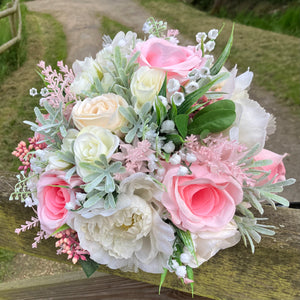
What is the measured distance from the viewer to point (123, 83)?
682mm

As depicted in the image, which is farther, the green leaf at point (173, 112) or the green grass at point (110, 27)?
the green grass at point (110, 27)

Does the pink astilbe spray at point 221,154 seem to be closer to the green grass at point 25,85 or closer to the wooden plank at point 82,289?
the wooden plank at point 82,289

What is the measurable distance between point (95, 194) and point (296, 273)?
1.71 ft

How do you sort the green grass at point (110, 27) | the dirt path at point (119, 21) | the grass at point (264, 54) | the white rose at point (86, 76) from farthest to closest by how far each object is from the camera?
the green grass at point (110, 27) → the grass at point (264, 54) → the dirt path at point (119, 21) → the white rose at point (86, 76)

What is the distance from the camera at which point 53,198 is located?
0.69 metres

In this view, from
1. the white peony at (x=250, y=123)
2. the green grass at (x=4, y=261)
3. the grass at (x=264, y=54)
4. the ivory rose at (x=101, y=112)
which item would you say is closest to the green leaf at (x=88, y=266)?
the ivory rose at (x=101, y=112)

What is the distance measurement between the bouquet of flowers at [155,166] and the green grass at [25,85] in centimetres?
274

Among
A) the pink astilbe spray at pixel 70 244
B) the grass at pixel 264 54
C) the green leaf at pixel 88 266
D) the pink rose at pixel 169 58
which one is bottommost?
the grass at pixel 264 54

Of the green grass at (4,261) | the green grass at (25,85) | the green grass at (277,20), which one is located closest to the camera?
the green grass at (4,261)

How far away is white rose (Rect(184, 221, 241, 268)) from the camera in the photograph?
0.63 meters

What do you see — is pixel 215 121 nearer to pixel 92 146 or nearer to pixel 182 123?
pixel 182 123

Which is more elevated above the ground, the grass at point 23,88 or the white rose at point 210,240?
the white rose at point 210,240

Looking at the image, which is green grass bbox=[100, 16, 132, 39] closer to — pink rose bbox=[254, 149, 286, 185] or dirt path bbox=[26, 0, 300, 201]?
dirt path bbox=[26, 0, 300, 201]

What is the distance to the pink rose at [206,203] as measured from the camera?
0.61 meters
